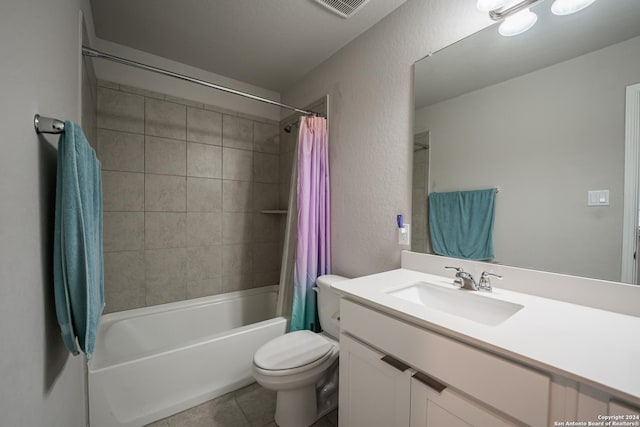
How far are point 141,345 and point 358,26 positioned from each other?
2.71 metres

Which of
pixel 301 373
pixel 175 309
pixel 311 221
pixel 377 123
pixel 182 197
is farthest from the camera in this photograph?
pixel 182 197

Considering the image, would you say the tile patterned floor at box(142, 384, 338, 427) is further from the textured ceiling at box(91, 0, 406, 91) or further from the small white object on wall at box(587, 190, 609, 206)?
the textured ceiling at box(91, 0, 406, 91)

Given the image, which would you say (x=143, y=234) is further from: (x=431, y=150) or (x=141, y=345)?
(x=431, y=150)

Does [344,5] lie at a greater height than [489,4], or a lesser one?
greater

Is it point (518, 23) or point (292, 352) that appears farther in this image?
point (292, 352)

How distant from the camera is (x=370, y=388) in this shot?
94 centimetres

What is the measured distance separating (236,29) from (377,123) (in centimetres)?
116

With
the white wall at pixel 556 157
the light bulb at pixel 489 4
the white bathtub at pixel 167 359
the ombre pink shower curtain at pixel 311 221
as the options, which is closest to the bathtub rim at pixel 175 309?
the white bathtub at pixel 167 359

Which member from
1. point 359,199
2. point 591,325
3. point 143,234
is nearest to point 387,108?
point 359,199

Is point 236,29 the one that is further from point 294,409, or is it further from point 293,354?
point 294,409

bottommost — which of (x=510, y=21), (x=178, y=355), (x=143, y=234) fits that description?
(x=178, y=355)

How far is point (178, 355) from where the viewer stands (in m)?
1.43

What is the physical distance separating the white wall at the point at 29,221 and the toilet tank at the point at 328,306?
3.94 ft

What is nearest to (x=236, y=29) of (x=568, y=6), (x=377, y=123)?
(x=377, y=123)
